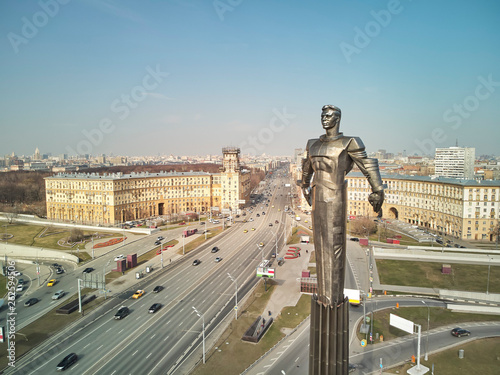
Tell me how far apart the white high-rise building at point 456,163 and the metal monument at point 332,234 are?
16797cm

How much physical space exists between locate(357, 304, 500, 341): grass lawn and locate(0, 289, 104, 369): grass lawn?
29.9 m

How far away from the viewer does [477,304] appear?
38.2 meters

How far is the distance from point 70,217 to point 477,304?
97.9m

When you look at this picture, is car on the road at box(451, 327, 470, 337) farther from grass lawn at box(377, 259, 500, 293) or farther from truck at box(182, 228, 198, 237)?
truck at box(182, 228, 198, 237)

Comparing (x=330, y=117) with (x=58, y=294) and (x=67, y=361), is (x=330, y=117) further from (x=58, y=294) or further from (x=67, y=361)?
(x=58, y=294)

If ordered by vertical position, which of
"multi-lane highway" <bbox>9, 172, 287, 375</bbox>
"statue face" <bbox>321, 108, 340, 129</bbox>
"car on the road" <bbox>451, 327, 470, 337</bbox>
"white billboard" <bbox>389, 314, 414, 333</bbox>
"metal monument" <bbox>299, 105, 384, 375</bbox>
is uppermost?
"statue face" <bbox>321, 108, 340, 129</bbox>

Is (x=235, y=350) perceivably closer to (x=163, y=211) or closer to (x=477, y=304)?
(x=477, y=304)

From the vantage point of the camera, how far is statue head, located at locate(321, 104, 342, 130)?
12.4m

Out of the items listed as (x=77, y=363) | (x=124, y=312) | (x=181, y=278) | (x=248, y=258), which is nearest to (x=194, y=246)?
(x=248, y=258)

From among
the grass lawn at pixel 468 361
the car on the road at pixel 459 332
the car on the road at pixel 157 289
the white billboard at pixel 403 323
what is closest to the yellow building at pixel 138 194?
the car on the road at pixel 157 289

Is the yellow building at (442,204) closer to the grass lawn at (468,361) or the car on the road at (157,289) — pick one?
the grass lawn at (468,361)

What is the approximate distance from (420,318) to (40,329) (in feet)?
127

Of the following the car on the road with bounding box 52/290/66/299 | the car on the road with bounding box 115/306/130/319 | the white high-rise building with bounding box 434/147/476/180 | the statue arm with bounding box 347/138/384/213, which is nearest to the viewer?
the statue arm with bounding box 347/138/384/213

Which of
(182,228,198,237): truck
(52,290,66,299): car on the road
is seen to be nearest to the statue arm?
(52,290,66,299): car on the road
